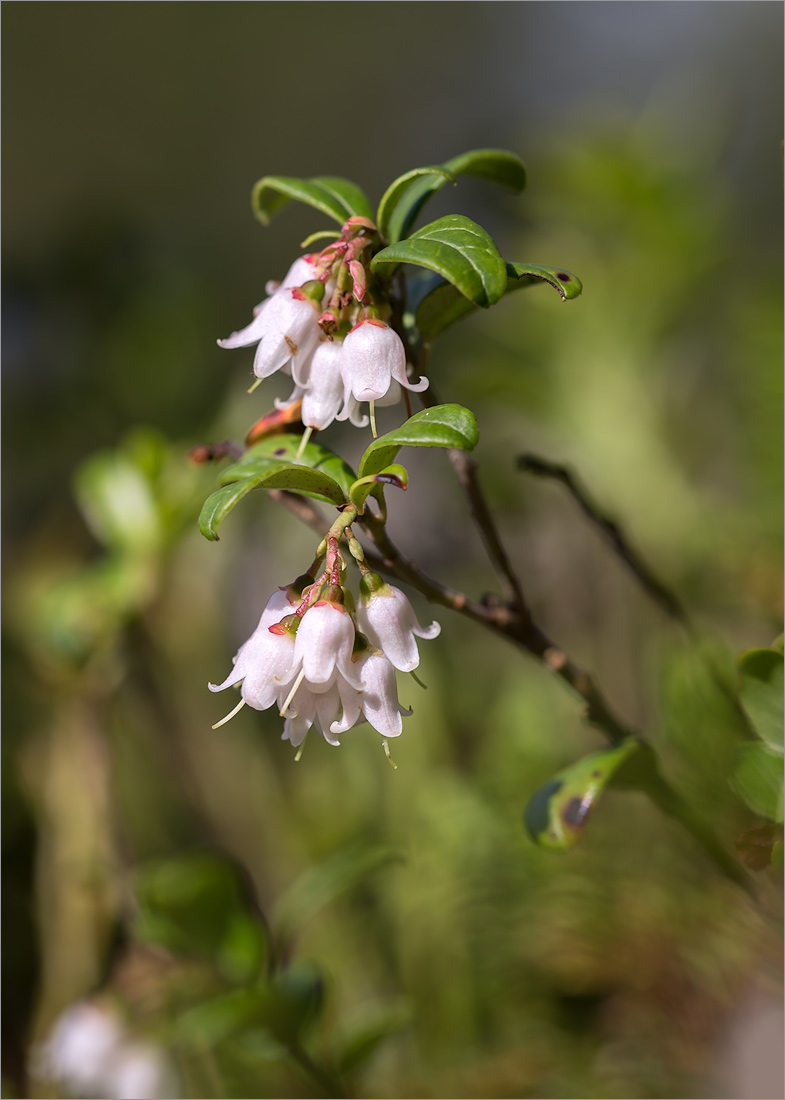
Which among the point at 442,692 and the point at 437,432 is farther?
the point at 442,692

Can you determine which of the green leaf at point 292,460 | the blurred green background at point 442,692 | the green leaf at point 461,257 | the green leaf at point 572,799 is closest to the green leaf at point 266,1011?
the blurred green background at point 442,692

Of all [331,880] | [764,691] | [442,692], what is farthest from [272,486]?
[442,692]

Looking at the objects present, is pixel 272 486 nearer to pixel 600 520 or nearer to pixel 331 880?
pixel 600 520

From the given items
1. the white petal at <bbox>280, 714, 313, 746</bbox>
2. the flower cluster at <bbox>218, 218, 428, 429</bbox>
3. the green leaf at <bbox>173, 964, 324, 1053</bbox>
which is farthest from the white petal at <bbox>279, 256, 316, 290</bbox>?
the green leaf at <bbox>173, 964, 324, 1053</bbox>

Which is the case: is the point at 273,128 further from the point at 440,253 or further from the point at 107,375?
the point at 440,253

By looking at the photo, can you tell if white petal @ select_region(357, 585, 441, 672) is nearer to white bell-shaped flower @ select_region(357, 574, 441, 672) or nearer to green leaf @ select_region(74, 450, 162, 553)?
white bell-shaped flower @ select_region(357, 574, 441, 672)

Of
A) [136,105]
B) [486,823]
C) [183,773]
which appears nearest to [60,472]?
[183,773]
